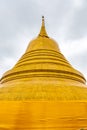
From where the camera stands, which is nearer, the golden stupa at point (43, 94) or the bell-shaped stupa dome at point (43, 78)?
the golden stupa at point (43, 94)

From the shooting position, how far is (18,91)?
7395mm

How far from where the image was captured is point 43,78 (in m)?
8.40

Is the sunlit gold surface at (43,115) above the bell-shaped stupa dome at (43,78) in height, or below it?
below

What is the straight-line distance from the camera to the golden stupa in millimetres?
5578

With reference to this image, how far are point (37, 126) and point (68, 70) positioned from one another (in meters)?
3.92

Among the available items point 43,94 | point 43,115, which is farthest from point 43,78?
point 43,115

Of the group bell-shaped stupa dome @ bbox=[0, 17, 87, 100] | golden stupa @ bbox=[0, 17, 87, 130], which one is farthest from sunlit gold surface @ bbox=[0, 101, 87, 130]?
bell-shaped stupa dome @ bbox=[0, 17, 87, 100]

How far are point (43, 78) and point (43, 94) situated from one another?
1466 millimetres

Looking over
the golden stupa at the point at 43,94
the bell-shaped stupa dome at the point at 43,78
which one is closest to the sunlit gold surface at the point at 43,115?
the golden stupa at the point at 43,94

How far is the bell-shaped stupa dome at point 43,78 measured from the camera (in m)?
7.14

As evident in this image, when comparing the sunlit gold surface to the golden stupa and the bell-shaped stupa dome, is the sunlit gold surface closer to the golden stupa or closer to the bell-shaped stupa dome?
the golden stupa

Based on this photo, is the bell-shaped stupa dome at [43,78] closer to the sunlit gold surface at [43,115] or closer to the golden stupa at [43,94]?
the golden stupa at [43,94]

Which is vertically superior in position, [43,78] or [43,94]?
[43,78]

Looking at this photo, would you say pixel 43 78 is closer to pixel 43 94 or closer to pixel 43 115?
pixel 43 94
